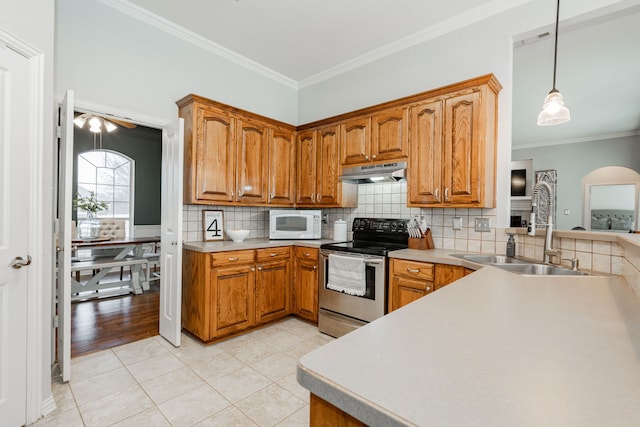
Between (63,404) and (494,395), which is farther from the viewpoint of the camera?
(63,404)

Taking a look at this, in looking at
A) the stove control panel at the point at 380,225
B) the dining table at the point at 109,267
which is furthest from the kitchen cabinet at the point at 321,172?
the dining table at the point at 109,267

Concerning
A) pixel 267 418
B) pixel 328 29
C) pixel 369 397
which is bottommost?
pixel 267 418

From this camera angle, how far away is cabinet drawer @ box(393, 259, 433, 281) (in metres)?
2.42

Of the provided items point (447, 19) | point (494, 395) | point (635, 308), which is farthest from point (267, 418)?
point (447, 19)

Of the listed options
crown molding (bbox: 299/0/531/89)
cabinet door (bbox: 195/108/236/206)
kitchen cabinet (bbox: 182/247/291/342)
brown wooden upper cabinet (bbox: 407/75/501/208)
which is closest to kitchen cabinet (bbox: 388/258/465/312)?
brown wooden upper cabinet (bbox: 407/75/501/208)

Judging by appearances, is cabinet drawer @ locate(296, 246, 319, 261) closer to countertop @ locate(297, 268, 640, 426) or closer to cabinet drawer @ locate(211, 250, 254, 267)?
cabinet drawer @ locate(211, 250, 254, 267)

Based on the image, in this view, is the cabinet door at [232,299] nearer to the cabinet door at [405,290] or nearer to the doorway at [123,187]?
the doorway at [123,187]

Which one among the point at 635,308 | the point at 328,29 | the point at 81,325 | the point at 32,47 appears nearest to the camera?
the point at 635,308

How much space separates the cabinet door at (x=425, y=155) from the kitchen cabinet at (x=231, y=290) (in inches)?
58.9

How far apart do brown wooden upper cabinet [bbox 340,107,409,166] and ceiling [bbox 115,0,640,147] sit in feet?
2.84

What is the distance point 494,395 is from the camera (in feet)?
1.68

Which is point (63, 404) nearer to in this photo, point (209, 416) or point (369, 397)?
point (209, 416)

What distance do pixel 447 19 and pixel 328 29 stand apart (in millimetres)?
1126

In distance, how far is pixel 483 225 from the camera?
107 inches
